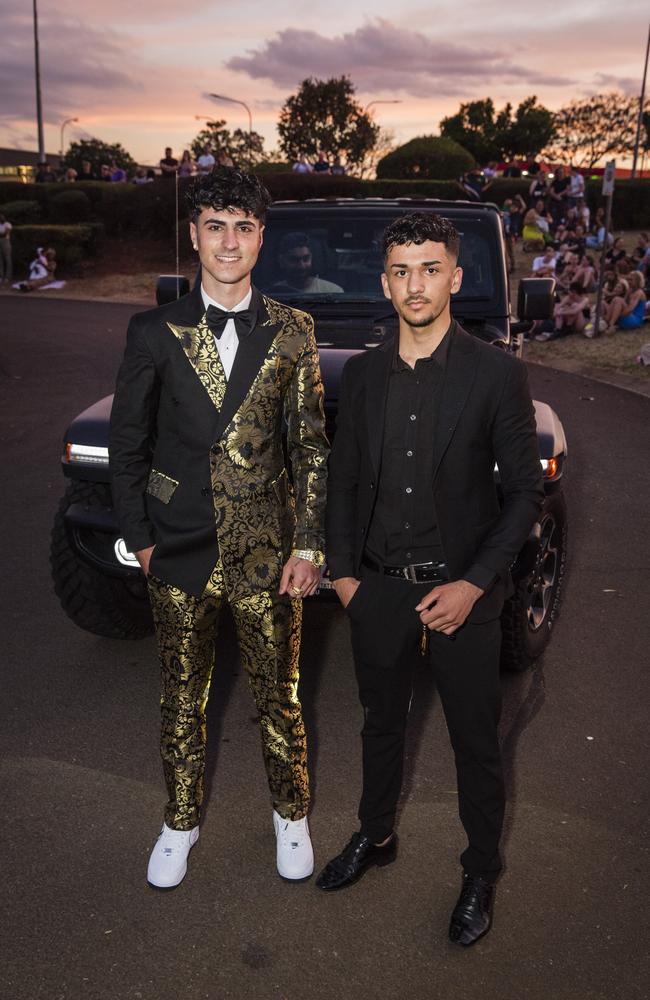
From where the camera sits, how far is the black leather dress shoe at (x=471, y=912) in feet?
9.55

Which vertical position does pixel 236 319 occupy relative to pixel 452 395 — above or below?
above

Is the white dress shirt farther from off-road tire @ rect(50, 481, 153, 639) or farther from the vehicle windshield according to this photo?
the vehicle windshield

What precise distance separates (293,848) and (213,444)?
1.38m

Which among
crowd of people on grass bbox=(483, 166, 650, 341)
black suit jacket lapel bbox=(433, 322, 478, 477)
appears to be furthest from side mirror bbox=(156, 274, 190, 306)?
crowd of people on grass bbox=(483, 166, 650, 341)

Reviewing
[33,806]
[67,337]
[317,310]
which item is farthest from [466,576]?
[67,337]

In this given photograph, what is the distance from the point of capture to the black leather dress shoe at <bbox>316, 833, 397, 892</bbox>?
10.4 feet

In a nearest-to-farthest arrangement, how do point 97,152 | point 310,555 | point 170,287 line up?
point 310,555 < point 170,287 < point 97,152

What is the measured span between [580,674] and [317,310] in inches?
97.0

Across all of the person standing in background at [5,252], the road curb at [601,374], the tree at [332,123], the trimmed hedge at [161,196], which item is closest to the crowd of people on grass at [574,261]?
the road curb at [601,374]

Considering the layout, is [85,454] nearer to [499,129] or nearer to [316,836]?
[316,836]

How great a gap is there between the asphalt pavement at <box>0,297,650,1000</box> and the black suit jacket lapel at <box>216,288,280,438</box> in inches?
59.2

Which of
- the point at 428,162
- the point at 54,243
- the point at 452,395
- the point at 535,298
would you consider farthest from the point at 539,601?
the point at 428,162

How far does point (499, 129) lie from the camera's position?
81750 mm

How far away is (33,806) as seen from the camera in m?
3.61
